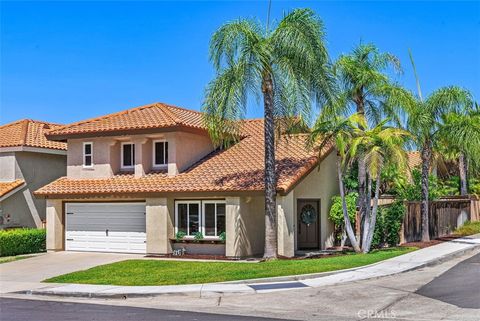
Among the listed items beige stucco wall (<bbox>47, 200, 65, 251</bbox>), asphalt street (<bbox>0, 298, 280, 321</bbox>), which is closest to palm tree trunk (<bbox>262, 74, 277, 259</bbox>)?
asphalt street (<bbox>0, 298, 280, 321</bbox>)

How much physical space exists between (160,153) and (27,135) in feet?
26.9

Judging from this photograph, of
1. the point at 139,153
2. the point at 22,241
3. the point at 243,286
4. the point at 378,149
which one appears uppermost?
the point at 139,153

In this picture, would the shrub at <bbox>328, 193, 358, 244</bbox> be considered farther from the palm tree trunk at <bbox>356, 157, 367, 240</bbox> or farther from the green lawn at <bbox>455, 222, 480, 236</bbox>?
the green lawn at <bbox>455, 222, 480, 236</bbox>

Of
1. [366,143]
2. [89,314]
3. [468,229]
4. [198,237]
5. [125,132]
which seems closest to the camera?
[89,314]

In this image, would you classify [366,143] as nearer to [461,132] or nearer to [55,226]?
[461,132]

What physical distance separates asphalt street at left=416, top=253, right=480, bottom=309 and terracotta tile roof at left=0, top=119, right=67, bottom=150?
1984 cm

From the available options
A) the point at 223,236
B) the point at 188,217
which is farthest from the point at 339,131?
the point at 188,217

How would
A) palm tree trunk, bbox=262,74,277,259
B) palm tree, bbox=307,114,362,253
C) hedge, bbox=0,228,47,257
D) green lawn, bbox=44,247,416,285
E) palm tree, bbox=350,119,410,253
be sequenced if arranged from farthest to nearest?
1. hedge, bbox=0,228,47,257
2. palm tree, bbox=307,114,362,253
3. palm tree, bbox=350,119,410,253
4. palm tree trunk, bbox=262,74,277,259
5. green lawn, bbox=44,247,416,285

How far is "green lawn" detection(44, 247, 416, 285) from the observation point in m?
16.9

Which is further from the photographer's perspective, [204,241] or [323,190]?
[323,190]

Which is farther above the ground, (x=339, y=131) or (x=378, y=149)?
(x=339, y=131)

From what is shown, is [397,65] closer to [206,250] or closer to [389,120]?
[389,120]

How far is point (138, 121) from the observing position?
26188 mm

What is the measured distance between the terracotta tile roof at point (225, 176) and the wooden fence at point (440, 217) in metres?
4.77
